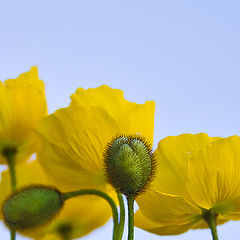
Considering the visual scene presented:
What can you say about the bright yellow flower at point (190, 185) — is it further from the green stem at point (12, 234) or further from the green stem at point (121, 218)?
the green stem at point (12, 234)

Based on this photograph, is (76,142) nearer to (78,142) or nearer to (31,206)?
(78,142)

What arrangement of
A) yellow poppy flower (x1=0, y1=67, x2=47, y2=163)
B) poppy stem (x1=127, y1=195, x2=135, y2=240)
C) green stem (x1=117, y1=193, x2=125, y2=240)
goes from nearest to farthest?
poppy stem (x1=127, y1=195, x2=135, y2=240) → green stem (x1=117, y1=193, x2=125, y2=240) → yellow poppy flower (x1=0, y1=67, x2=47, y2=163)

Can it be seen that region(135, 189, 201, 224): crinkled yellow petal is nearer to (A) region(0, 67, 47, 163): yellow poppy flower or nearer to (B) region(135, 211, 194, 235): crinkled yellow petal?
(B) region(135, 211, 194, 235): crinkled yellow petal

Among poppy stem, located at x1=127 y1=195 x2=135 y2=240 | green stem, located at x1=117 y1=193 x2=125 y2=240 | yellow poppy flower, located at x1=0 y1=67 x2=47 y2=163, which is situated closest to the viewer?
poppy stem, located at x1=127 y1=195 x2=135 y2=240

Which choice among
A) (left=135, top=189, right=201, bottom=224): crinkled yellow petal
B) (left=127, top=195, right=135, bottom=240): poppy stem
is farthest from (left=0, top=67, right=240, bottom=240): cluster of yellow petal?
(left=127, top=195, right=135, bottom=240): poppy stem

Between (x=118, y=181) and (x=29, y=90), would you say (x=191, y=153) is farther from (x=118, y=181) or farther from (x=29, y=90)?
(x=29, y=90)
